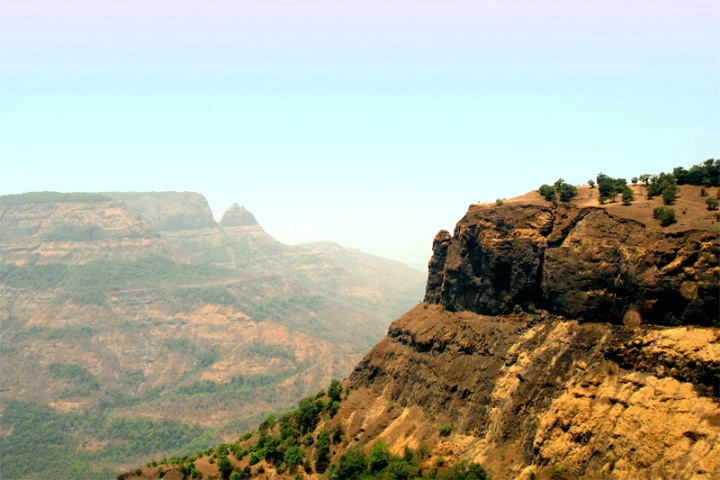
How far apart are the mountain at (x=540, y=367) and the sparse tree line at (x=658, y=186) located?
1.15m

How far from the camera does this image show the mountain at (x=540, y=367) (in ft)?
194

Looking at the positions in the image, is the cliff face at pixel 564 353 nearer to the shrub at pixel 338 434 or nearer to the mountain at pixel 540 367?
the mountain at pixel 540 367

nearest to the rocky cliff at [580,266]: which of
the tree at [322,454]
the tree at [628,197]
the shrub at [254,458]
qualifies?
the tree at [628,197]

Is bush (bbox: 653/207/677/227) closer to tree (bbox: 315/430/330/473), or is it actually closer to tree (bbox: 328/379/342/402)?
tree (bbox: 315/430/330/473)

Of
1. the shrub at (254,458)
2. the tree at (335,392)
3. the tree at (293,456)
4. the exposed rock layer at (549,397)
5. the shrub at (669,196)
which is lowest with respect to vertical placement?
the shrub at (254,458)

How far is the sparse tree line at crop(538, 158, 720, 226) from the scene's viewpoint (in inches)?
2876

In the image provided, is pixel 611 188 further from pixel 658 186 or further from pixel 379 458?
pixel 379 458

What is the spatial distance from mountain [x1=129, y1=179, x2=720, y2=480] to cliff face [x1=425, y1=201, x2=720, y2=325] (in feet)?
0.48

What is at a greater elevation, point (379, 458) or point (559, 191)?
point (559, 191)

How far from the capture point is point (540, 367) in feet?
231

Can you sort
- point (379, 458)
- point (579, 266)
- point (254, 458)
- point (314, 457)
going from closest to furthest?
point (579, 266) → point (379, 458) → point (314, 457) → point (254, 458)

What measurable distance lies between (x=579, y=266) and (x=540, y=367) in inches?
454

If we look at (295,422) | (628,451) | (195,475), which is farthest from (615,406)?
(195,475)

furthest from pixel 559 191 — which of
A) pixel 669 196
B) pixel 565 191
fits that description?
pixel 669 196
